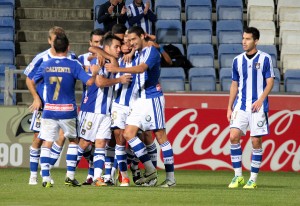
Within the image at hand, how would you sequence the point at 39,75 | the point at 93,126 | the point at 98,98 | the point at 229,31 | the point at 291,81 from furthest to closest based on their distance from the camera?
the point at 229,31 < the point at 291,81 < the point at 98,98 < the point at 93,126 < the point at 39,75

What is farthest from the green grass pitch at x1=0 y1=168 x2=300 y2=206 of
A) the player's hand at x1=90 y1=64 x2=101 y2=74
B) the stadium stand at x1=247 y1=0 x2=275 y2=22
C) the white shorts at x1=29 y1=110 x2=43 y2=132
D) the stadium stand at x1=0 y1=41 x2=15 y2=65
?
the stadium stand at x1=247 y1=0 x2=275 y2=22

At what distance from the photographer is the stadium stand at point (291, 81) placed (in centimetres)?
2047

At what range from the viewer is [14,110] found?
18.6 metres

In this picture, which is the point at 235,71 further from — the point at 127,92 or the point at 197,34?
the point at 197,34

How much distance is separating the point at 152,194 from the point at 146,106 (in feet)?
5.61

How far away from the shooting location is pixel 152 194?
39.6ft

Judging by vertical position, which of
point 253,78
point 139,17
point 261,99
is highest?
point 139,17

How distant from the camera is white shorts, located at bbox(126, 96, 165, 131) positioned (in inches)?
529

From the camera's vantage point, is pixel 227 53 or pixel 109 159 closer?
pixel 109 159

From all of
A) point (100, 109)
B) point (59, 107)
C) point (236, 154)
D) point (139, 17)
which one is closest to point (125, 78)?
point (100, 109)

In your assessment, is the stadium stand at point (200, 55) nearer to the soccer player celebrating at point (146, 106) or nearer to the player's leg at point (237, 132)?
the player's leg at point (237, 132)

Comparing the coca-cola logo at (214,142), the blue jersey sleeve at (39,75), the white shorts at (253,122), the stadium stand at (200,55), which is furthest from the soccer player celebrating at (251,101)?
the stadium stand at (200,55)

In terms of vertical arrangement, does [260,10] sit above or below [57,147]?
above

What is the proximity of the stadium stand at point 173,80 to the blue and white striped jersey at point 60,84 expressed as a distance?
24.6 feet
